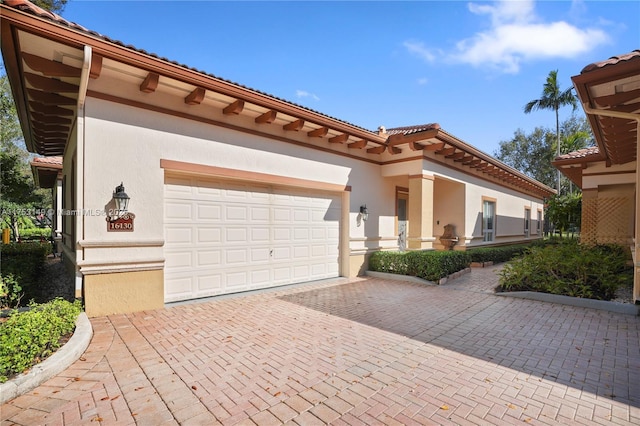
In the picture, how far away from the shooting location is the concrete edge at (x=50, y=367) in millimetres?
2777

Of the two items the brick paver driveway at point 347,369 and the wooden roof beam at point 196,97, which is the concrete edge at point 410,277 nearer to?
the brick paver driveway at point 347,369

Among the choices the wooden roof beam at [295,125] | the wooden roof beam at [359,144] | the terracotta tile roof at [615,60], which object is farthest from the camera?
the wooden roof beam at [359,144]

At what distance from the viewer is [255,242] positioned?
7.16m

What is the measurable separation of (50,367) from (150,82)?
419cm

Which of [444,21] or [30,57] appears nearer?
[30,57]

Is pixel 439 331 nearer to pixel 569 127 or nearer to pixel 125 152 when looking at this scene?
pixel 125 152

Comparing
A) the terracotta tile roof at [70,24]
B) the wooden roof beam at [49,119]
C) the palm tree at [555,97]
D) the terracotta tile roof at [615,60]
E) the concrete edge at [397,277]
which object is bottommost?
the concrete edge at [397,277]

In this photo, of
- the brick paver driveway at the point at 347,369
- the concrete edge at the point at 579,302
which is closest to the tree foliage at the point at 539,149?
the concrete edge at the point at 579,302

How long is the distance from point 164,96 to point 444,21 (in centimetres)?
637

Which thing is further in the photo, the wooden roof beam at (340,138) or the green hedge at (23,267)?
the wooden roof beam at (340,138)

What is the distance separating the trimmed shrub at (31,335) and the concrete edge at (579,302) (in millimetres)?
7998

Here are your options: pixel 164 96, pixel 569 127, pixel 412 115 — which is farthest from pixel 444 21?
pixel 569 127

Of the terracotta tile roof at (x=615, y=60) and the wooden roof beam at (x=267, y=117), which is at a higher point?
the terracotta tile roof at (x=615, y=60)

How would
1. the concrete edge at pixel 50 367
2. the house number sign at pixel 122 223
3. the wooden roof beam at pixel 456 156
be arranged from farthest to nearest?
the wooden roof beam at pixel 456 156 < the house number sign at pixel 122 223 < the concrete edge at pixel 50 367
